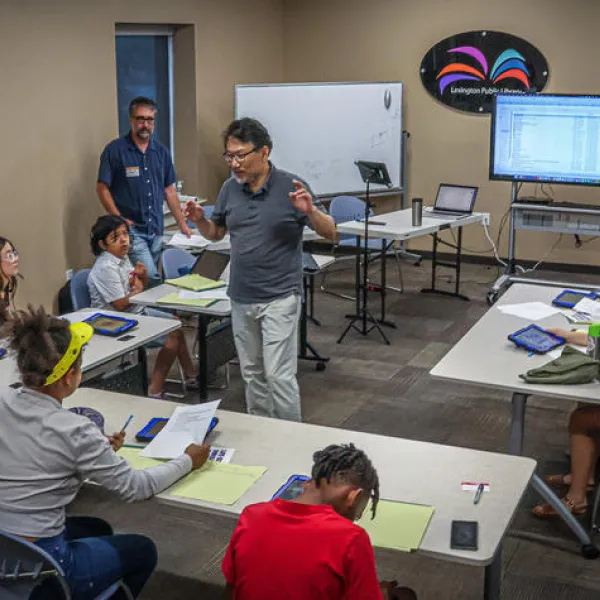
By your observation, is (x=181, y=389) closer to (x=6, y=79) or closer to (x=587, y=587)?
(x=6, y=79)

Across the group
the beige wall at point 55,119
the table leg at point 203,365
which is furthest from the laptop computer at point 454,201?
the table leg at point 203,365

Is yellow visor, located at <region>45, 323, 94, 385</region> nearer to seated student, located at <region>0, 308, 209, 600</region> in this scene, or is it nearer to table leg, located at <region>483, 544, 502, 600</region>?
seated student, located at <region>0, 308, 209, 600</region>

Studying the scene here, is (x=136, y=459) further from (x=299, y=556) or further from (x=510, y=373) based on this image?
(x=510, y=373)

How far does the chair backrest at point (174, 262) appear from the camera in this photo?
5789 millimetres

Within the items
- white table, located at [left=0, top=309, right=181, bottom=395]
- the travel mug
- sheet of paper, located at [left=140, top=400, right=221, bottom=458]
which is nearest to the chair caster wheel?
sheet of paper, located at [left=140, top=400, right=221, bottom=458]

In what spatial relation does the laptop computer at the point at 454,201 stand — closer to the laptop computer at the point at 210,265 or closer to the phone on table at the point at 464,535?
the laptop computer at the point at 210,265

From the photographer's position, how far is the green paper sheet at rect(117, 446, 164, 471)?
→ 303 cm

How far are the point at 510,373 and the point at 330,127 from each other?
541cm

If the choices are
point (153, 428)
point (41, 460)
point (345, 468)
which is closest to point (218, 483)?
point (153, 428)

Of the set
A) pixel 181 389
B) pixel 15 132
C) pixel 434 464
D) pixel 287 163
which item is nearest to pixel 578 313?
pixel 434 464

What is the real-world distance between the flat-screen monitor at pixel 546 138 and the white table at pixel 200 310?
3.44m

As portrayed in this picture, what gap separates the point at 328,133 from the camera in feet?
29.1

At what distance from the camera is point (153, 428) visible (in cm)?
327

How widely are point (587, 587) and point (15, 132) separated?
4640mm
